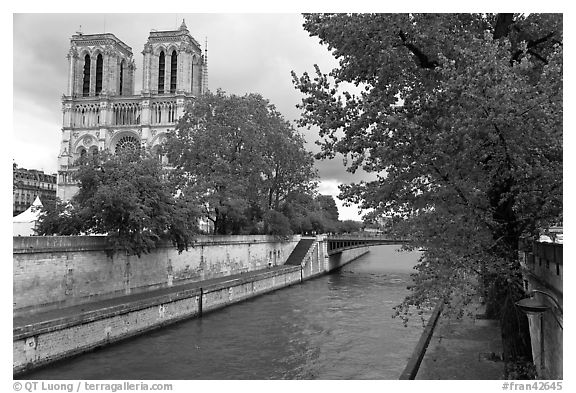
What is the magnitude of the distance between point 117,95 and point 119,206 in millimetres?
66257

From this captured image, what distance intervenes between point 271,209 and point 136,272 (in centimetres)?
1750

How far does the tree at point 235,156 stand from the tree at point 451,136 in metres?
17.5

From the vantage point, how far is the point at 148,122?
75438 millimetres

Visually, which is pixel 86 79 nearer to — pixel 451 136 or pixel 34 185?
pixel 34 185

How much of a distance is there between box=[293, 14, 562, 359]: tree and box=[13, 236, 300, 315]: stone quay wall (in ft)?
38.0

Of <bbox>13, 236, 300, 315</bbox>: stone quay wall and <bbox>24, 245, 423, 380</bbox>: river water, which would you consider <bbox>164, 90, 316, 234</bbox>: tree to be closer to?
<bbox>13, 236, 300, 315</bbox>: stone quay wall

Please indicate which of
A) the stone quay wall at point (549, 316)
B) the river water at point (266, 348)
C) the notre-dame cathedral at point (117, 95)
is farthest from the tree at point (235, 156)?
the notre-dame cathedral at point (117, 95)

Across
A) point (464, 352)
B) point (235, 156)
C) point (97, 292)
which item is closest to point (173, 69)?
point (235, 156)

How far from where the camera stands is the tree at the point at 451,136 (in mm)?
7777

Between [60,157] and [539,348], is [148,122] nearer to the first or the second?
[60,157]

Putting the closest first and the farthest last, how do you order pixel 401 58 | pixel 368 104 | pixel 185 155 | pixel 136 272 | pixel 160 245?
pixel 368 104 < pixel 401 58 < pixel 136 272 < pixel 160 245 < pixel 185 155

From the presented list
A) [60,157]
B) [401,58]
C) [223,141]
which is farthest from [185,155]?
[60,157]

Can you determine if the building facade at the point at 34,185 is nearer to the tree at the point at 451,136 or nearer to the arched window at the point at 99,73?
the arched window at the point at 99,73

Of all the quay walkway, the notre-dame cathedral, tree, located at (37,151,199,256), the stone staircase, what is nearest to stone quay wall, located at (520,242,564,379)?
the quay walkway
